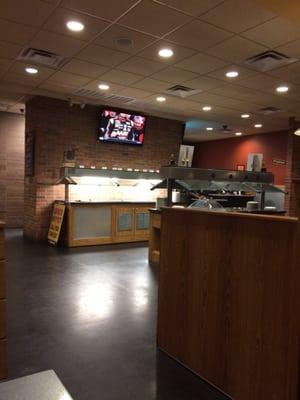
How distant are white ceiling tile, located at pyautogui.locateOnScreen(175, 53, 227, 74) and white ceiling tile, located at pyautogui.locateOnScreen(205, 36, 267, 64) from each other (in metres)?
0.15

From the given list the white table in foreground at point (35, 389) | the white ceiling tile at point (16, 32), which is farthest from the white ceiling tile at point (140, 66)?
the white table in foreground at point (35, 389)

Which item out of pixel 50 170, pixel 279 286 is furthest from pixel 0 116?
pixel 279 286

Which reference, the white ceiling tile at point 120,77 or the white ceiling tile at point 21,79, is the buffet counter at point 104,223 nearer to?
the white ceiling tile at point 21,79

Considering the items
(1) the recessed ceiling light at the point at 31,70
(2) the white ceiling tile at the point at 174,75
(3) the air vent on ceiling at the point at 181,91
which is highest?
(3) the air vent on ceiling at the point at 181,91

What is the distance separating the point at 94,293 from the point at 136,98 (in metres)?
4.59

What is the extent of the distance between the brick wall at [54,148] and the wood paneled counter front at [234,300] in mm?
5392

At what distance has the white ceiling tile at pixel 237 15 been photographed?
344 centimetres

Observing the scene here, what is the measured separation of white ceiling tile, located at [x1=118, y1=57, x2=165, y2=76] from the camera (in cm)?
509

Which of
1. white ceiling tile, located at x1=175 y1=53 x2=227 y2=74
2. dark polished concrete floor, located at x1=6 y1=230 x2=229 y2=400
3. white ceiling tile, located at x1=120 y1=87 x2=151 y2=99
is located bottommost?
dark polished concrete floor, located at x1=6 y1=230 x2=229 y2=400

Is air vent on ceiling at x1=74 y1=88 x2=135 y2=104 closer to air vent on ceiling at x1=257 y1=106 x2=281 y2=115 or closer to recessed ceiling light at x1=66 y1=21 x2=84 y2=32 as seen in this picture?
recessed ceiling light at x1=66 y1=21 x2=84 y2=32

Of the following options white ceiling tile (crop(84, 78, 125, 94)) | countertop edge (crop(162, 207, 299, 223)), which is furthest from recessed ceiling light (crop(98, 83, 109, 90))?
countertop edge (crop(162, 207, 299, 223))

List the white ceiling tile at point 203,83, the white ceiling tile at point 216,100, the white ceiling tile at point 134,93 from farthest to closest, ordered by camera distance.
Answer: the white ceiling tile at point 216,100 < the white ceiling tile at point 134,93 < the white ceiling tile at point 203,83

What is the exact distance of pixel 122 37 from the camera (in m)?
4.30

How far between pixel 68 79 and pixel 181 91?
2163mm
